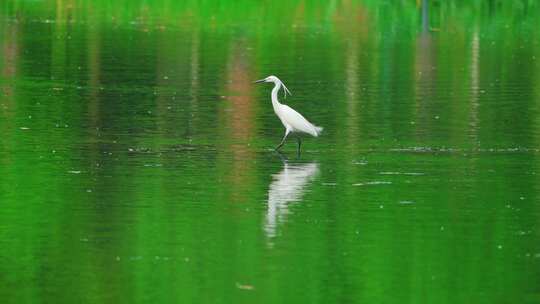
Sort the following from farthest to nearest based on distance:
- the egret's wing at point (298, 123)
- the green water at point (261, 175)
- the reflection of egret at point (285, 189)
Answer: the egret's wing at point (298, 123)
the reflection of egret at point (285, 189)
the green water at point (261, 175)

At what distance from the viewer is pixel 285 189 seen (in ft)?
56.4

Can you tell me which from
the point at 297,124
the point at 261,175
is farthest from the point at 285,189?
the point at 297,124

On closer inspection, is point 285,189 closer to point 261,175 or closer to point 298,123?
point 261,175

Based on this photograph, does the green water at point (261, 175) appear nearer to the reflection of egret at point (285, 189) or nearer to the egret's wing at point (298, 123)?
the reflection of egret at point (285, 189)

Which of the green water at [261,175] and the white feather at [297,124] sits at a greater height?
the white feather at [297,124]

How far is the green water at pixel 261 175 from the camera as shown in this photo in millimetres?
12602

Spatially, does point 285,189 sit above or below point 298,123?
below

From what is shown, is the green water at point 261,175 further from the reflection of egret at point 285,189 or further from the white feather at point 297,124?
the white feather at point 297,124

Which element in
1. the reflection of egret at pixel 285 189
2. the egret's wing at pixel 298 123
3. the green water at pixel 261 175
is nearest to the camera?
the green water at pixel 261 175

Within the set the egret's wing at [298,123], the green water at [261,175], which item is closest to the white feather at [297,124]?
the egret's wing at [298,123]

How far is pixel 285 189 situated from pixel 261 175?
99cm

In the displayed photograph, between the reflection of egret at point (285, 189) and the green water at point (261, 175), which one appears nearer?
the green water at point (261, 175)

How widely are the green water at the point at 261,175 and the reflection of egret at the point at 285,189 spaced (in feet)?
0.12

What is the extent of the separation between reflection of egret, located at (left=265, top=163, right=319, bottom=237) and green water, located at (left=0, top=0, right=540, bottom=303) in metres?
0.04
